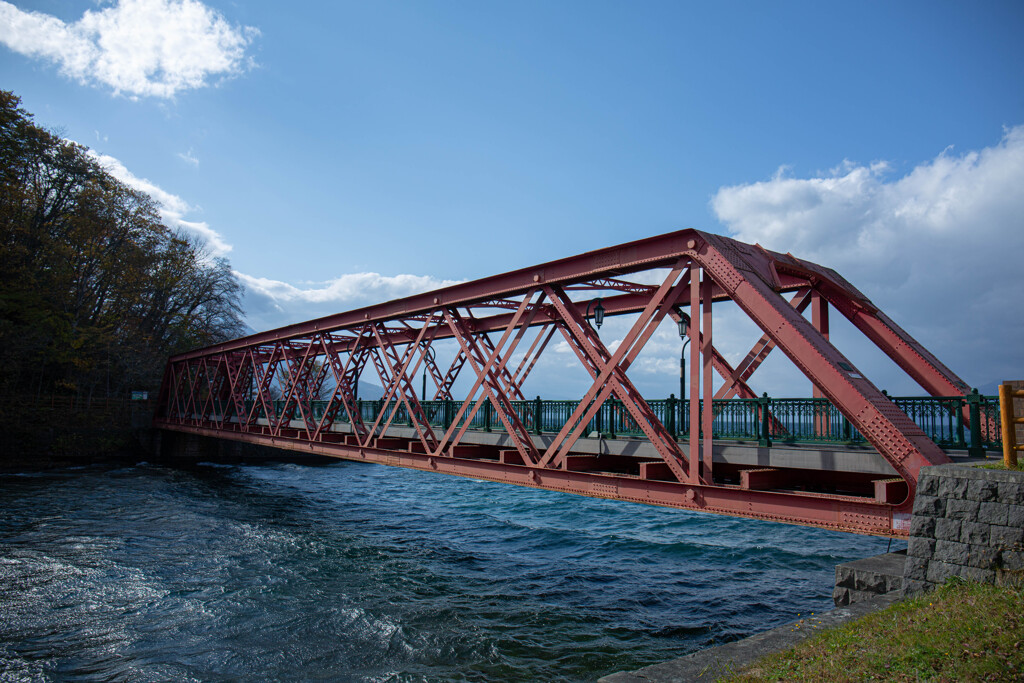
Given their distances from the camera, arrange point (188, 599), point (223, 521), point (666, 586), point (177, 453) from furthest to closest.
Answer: point (177, 453)
point (223, 521)
point (666, 586)
point (188, 599)

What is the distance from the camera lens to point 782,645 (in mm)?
6172

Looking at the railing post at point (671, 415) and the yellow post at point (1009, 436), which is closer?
the yellow post at point (1009, 436)

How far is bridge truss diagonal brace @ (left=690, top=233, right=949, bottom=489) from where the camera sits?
304 inches

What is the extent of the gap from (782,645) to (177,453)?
50.3m

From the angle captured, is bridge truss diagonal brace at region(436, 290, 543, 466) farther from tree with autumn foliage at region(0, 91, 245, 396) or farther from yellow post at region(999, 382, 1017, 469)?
tree with autumn foliage at region(0, 91, 245, 396)

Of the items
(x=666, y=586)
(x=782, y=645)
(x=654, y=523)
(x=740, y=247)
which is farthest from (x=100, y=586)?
(x=654, y=523)

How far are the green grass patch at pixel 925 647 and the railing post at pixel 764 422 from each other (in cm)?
411

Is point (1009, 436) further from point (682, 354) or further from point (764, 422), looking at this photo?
point (682, 354)

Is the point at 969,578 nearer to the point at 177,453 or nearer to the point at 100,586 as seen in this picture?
the point at 100,586

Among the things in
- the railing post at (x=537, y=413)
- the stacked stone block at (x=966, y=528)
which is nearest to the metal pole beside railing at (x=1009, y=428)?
the stacked stone block at (x=966, y=528)

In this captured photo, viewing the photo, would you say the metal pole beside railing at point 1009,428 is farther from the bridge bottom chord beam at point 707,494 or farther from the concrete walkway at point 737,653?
the concrete walkway at point 737,653

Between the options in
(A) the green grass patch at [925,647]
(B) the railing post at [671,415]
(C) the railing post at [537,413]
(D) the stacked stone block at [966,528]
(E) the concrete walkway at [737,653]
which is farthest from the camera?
(C) the railing post at [537,413]

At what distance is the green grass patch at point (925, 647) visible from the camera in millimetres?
4883

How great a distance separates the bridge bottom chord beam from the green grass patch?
5.35 ft
